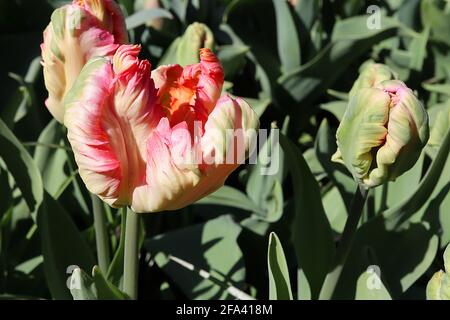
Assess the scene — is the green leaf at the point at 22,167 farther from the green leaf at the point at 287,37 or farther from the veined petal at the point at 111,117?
the green leaf at the point at 287,37

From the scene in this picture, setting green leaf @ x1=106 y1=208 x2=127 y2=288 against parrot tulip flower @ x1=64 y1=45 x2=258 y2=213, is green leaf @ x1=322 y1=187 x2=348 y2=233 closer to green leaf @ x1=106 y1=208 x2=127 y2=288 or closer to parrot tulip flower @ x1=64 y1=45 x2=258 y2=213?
green leaf @ x1=106 y1=208 x2=127 y2=288

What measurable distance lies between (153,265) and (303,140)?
397 millimetres

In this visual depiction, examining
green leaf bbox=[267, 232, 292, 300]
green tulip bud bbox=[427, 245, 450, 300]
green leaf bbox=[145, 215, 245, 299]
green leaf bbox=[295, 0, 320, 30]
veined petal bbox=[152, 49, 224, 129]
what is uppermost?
veined petal bbox=[152, 49, 224, 129]

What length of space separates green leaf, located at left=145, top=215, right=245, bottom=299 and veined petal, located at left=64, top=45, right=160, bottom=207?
13.8 inches

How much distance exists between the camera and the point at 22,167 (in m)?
0.87

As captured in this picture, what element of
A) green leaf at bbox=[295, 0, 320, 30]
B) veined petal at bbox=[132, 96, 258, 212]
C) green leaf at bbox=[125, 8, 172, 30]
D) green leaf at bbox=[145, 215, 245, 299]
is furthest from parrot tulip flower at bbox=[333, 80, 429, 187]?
green leaf at bbox=[295, 0, 320, 30]

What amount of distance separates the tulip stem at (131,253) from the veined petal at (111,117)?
8 centimetres

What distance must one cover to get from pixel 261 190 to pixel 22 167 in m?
0.35

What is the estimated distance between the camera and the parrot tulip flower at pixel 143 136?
0.57 metres

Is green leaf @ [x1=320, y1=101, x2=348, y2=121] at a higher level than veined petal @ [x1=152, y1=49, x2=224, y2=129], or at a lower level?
lower

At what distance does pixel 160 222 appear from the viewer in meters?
1.10

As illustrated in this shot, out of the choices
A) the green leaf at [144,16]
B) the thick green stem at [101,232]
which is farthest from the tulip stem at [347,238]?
the green leaf at [144,16]

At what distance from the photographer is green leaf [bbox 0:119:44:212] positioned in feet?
2.76

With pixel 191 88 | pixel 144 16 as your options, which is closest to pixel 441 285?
pixel 191 88
